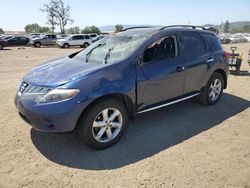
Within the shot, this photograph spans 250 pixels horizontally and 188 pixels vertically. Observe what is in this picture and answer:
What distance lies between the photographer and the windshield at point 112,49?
425 centimetres

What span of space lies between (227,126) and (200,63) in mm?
1337

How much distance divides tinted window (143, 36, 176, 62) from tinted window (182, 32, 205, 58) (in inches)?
13.4

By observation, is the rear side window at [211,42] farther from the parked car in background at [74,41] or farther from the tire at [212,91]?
the parked car in background at [74,41]

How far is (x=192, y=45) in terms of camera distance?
513cm

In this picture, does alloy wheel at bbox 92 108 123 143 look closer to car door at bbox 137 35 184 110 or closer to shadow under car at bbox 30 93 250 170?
shadow under car at bbox 30 93 250 170

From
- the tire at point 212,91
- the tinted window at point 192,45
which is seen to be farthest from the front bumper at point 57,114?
the tire at point 212,91

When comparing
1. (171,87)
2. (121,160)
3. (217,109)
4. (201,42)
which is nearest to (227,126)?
(217,109)

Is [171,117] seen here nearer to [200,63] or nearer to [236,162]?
[200,63]

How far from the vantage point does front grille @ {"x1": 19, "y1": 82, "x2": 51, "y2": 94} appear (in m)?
3.56

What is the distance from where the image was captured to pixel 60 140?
4.18 m

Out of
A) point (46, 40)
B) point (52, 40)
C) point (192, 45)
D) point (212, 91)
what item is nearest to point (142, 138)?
point (192, 45)

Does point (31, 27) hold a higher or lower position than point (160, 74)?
higher

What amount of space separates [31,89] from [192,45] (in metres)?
3.15

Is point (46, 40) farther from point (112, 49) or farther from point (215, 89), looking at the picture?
point (112, 49)
